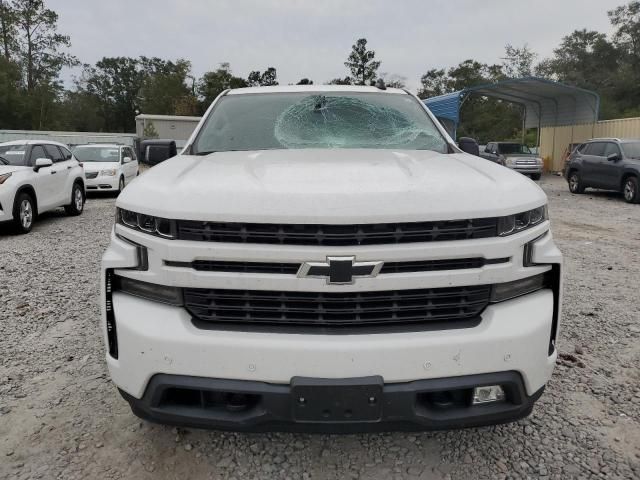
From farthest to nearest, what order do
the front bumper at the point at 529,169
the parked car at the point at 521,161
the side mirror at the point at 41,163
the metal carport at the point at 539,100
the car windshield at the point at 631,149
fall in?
the metal carport at the point at 539,100
the front bumper at the point at 529,169
the parked car at the point at 521,161
the car windshield at the point at 631,149
the side mirror at the point at 41,163

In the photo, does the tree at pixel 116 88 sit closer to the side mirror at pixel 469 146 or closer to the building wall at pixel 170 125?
the building wall at pixel 170 125

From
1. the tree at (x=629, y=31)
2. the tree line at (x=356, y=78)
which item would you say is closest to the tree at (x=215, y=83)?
the tree line at (x=356, y=78)

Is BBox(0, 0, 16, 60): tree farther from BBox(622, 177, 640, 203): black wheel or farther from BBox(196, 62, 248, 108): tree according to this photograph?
BBox(622, 177, 640, 203): black wheel

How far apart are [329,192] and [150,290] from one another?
Answer: 814mm

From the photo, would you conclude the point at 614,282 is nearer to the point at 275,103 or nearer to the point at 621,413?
the point at 621,413

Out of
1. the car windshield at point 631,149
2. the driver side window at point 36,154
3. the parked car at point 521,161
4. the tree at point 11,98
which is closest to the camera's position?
the driver side window at point 36,154

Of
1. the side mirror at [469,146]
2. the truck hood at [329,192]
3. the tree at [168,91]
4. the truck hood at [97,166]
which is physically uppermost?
the tree at [168,91]

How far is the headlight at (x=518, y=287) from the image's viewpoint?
2.03 metres

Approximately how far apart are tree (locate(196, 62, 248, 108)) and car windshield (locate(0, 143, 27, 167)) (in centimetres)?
5327

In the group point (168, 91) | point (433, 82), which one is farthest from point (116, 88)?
point (433, 82)

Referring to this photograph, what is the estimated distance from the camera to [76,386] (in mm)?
3143

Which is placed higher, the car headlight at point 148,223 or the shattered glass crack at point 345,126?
the shattered glass crack at point 345,126

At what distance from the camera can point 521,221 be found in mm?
2064

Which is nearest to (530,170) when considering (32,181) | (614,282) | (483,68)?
(614,282)
